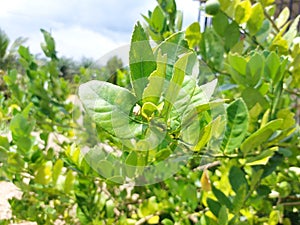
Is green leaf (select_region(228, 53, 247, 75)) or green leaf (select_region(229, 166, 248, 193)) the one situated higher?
green leaf (select_region(228, 53, 247, 75))

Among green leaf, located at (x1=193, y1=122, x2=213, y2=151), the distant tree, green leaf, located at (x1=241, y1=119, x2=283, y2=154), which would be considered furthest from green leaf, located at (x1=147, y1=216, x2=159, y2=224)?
the distant tree

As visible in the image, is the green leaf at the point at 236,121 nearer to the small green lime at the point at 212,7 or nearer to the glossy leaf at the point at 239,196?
the glossy leaf at the point at 239,196

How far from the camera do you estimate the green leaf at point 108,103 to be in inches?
11.5

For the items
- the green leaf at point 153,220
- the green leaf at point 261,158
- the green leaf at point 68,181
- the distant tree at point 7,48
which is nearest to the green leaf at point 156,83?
the green leaf at point 261,158

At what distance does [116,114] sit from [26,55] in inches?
46.6

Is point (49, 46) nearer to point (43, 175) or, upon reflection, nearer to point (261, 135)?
point (43, 175)

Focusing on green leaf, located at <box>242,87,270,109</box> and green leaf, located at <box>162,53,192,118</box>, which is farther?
green leaf, located at <box>242,87,270,109</box>

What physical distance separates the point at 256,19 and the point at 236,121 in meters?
0.33

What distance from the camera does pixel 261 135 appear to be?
511 millimetres

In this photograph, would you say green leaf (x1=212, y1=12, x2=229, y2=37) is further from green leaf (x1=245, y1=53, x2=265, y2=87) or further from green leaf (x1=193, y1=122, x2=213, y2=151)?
green leaf (x1=193, y1=122, x2=213, y2=151)

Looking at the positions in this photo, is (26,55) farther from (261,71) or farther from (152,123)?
(152,123)

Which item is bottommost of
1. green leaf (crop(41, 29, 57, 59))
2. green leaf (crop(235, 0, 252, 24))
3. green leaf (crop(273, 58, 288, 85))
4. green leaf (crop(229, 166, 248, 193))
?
green leaf (crop(229, 166, 248, 193))

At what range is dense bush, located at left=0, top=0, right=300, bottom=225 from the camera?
0.30 m

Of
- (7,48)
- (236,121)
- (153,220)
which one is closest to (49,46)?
(153,220)
